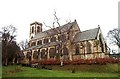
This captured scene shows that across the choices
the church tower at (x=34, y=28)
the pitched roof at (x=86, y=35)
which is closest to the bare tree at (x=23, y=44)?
the church tower at (x=34, y=28)

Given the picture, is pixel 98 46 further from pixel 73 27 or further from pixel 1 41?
pixel 1 41

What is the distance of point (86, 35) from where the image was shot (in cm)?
5653

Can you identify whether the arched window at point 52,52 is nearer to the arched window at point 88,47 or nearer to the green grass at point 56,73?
the arched window at point 88,47

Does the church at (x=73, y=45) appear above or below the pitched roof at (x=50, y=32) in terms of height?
below

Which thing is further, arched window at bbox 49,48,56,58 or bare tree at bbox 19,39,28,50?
bare tree at bbox 19,39,28,50

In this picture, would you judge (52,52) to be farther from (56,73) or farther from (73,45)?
(56,73)

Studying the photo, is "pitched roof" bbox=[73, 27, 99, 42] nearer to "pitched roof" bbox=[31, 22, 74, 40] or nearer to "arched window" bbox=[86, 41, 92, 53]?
"arched window" bbox=[86, 41, 92, 53]

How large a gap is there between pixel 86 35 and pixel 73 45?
4.94 metres

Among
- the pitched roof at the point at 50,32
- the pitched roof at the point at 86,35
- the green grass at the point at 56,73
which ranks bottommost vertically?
the green grass at the point at 56,73

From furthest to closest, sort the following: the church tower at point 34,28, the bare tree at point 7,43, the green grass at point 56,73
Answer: the church tower at point 34,28 < the bare tree at point 7,43 < the green grass at point 56,73

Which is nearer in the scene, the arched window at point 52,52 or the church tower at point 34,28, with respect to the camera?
the arched window at point 52,52

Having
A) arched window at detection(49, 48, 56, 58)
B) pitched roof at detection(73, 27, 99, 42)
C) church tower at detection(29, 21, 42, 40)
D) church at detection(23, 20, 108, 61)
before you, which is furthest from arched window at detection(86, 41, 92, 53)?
church tower at detection(29, 21, 42, 40)

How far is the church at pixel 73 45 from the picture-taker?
53062 millimetres

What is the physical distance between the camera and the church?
174 ft
